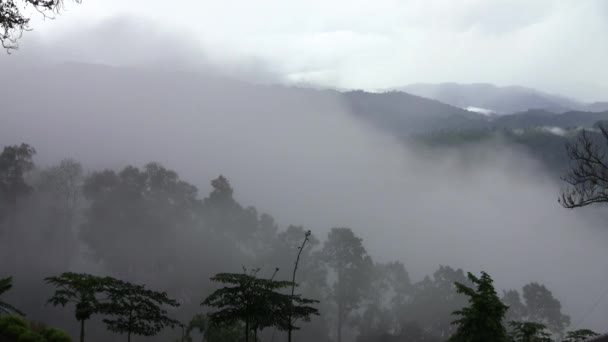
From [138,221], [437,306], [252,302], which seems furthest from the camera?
[138,221]

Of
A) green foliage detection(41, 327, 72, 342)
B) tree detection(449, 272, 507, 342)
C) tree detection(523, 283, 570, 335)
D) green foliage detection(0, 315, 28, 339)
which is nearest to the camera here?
green foliage detection(0, 315, 28, 339)

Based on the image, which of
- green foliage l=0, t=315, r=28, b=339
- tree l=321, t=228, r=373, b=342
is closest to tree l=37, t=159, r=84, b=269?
tree l=321, t=228, r=373, b=342

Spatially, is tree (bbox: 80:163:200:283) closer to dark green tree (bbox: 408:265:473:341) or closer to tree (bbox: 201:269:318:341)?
dark green tree (bbox: 408:265:473:341)

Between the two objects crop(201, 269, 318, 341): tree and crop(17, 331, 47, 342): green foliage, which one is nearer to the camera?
crop(17, 331, 47, 342): green foliage

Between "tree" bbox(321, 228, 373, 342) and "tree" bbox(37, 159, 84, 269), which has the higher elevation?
"tree" bbox(37, 159, 84, 269)

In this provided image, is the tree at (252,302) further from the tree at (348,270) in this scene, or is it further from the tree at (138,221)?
the tree at (138,221)

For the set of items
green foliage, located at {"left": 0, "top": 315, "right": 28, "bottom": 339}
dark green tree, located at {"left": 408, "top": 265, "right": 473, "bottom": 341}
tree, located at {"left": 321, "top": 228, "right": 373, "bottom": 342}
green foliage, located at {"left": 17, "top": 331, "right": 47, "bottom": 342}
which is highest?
tree, located at {"left": 321, "top": 228, "right": 373, "bottom": 342}

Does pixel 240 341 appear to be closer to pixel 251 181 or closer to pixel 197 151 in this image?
pixel 251 181

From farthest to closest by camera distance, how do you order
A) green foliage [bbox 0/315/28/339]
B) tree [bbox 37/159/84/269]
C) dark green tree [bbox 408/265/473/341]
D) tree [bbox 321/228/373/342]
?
tree [bbox 37/159/84/269]
tree [bbox 321/228/373/342]
dark green tree [bbox 408/265/473/341]
green foliage [bbox 0/315/28/339]

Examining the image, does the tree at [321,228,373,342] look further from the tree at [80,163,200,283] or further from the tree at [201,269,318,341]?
the tree at [201,269,318,341]

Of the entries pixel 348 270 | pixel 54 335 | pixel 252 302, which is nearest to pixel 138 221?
pixel 348 270


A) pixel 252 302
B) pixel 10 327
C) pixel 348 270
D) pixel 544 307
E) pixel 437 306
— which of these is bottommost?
pixel 10 327

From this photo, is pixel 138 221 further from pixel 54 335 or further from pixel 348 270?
pixel 54 335

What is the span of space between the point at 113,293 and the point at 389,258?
321 feet
